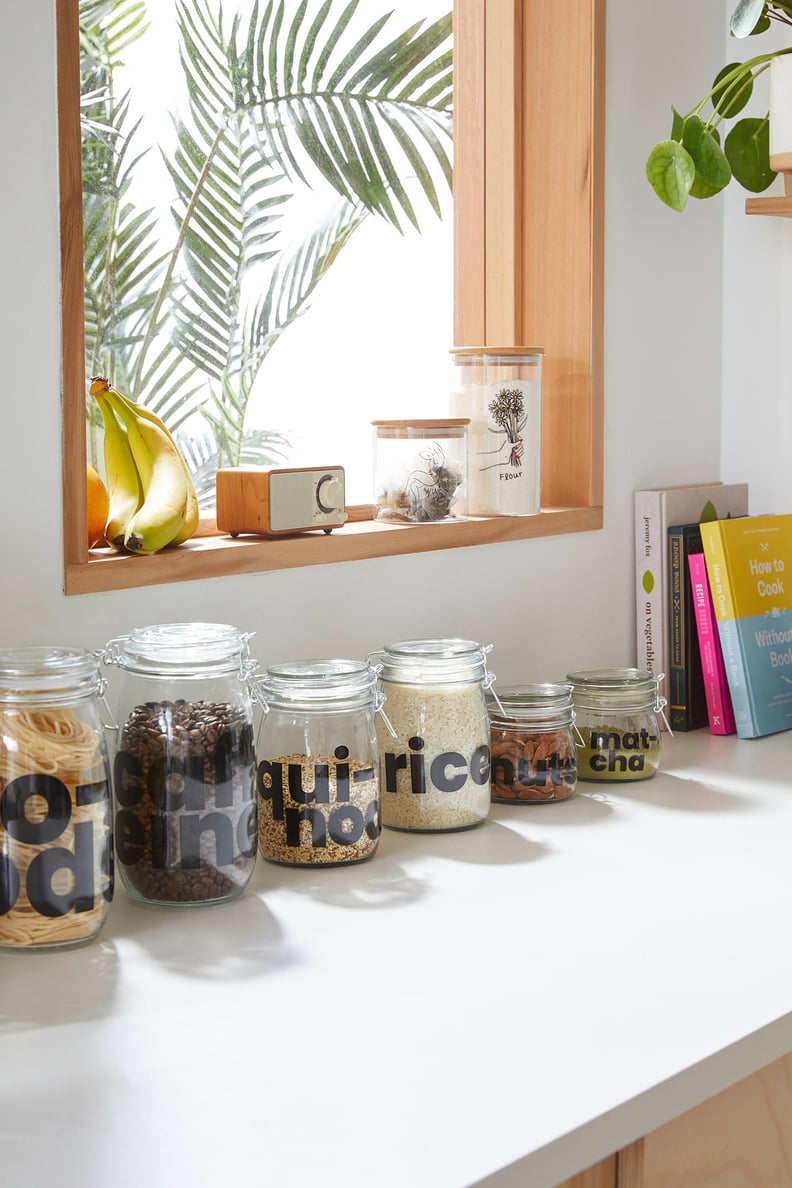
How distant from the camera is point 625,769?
4.80 ft

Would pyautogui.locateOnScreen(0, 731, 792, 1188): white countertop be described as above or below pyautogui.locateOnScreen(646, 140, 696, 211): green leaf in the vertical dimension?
below

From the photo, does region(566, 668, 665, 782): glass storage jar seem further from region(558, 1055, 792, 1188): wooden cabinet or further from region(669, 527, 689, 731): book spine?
region(558, 1055, 792, 1188): wooden cabinet

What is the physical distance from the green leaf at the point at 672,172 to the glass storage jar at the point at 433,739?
2.04ft

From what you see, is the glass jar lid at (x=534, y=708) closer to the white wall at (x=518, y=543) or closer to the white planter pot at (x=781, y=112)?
the white wall at (x=518, y=543)

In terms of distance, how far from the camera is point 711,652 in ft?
5.48

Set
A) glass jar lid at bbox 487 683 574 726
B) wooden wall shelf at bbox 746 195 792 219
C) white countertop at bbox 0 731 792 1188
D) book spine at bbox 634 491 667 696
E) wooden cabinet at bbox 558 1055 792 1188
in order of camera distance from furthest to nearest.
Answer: book spine at bbox 634 491 667 696 < wooden wall shelf at bbox 746 195 792 219 < glass jar lid at bbox 487 683 574 726 < wooden cabinet at bbox 558 1055 792 1188 < white countertop at bbox 0 731 792 1188

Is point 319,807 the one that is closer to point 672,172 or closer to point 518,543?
point 518,543

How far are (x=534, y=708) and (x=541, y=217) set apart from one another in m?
0.69

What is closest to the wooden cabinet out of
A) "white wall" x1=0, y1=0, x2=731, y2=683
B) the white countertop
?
the white countertop

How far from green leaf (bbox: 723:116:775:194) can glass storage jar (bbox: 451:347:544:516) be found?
1.13 feet

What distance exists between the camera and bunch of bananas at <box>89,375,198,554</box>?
1.28 metres

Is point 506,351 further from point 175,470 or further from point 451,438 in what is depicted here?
point 175,470

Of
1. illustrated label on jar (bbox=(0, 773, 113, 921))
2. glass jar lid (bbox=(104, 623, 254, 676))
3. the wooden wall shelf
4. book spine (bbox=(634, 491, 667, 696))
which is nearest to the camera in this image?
illustrated label on jar (bbox=(0, 773, 113, 921))

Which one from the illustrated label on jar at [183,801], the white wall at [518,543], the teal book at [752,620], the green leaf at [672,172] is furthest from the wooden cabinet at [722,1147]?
the green leaf at [672,172]
